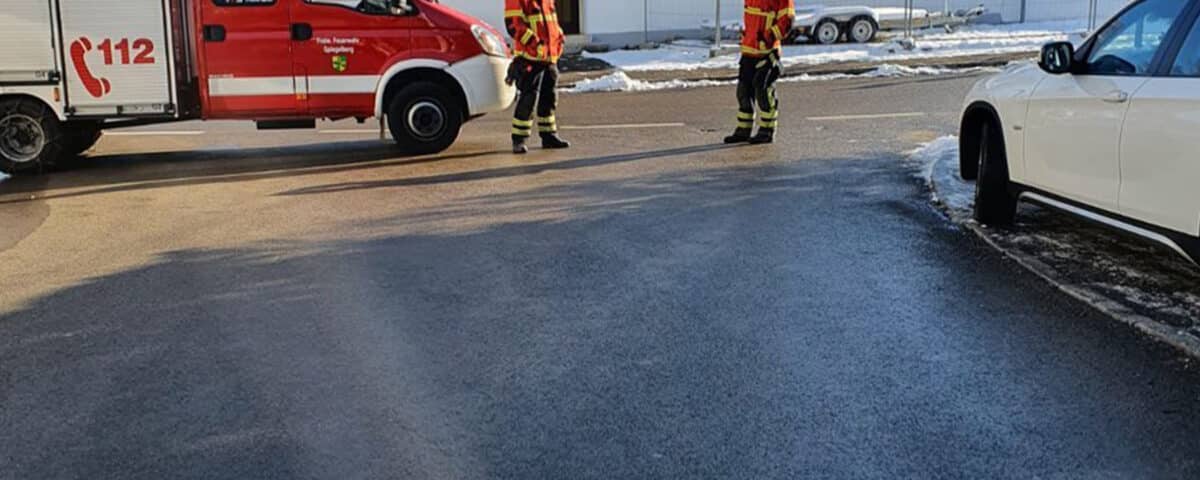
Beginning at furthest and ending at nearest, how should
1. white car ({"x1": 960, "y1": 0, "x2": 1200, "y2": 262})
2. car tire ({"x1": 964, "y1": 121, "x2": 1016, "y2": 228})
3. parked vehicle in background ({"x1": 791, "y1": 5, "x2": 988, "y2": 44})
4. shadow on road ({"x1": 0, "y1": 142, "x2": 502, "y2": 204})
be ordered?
parked vehicle in background ({"x1": 791, "y1": 5, "x2": 988, "y2": 44}), shadow on road ({"x1": 0, "y1": 142, "x2": 502, "y2": 204}), car tire ({"x1": 964, "y1": 121, "x2": 1016, "y2": 228}), white car ({"x1": 960, "y1": 0, "x2": 1200, "y2": 262})

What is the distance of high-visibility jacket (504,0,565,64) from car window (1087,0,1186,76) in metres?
5.94

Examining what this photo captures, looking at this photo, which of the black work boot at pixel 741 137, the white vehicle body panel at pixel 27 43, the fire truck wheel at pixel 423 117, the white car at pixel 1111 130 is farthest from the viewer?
the black work boot at pixel 741 137

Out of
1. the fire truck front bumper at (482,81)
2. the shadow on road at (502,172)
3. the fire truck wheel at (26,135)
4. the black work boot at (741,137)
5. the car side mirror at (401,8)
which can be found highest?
the car side mirror at (401,8)

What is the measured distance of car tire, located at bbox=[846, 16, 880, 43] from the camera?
2575 cm

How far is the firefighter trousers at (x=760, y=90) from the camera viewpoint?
1244 cm

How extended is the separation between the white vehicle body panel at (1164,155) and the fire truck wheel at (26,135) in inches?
372

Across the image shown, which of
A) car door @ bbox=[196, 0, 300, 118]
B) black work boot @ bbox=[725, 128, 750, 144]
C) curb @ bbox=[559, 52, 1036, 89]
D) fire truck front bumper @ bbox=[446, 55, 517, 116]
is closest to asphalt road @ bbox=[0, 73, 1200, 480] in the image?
car door @ bbox=[196, 0, 300, 118]

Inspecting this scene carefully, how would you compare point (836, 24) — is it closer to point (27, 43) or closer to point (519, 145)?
point (519, 145)

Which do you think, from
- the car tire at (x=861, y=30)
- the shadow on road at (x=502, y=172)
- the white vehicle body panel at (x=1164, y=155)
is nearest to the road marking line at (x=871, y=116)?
the shadow on road at (x=502, y=172)

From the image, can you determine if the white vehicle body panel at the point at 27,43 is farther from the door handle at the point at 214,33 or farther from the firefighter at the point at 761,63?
the firefighter at the point at 761,63

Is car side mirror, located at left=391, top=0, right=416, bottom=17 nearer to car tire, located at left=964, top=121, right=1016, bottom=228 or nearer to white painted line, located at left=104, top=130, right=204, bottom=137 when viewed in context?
white painted line, located at left=104, top=130, right=204, bottom=137

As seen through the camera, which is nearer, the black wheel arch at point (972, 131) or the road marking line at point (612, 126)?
the black wheel arch at point (972, 131)

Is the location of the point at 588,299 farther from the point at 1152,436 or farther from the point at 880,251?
the point at 1152,436

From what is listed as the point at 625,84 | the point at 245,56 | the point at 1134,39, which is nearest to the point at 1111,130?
the point at 1134,39
